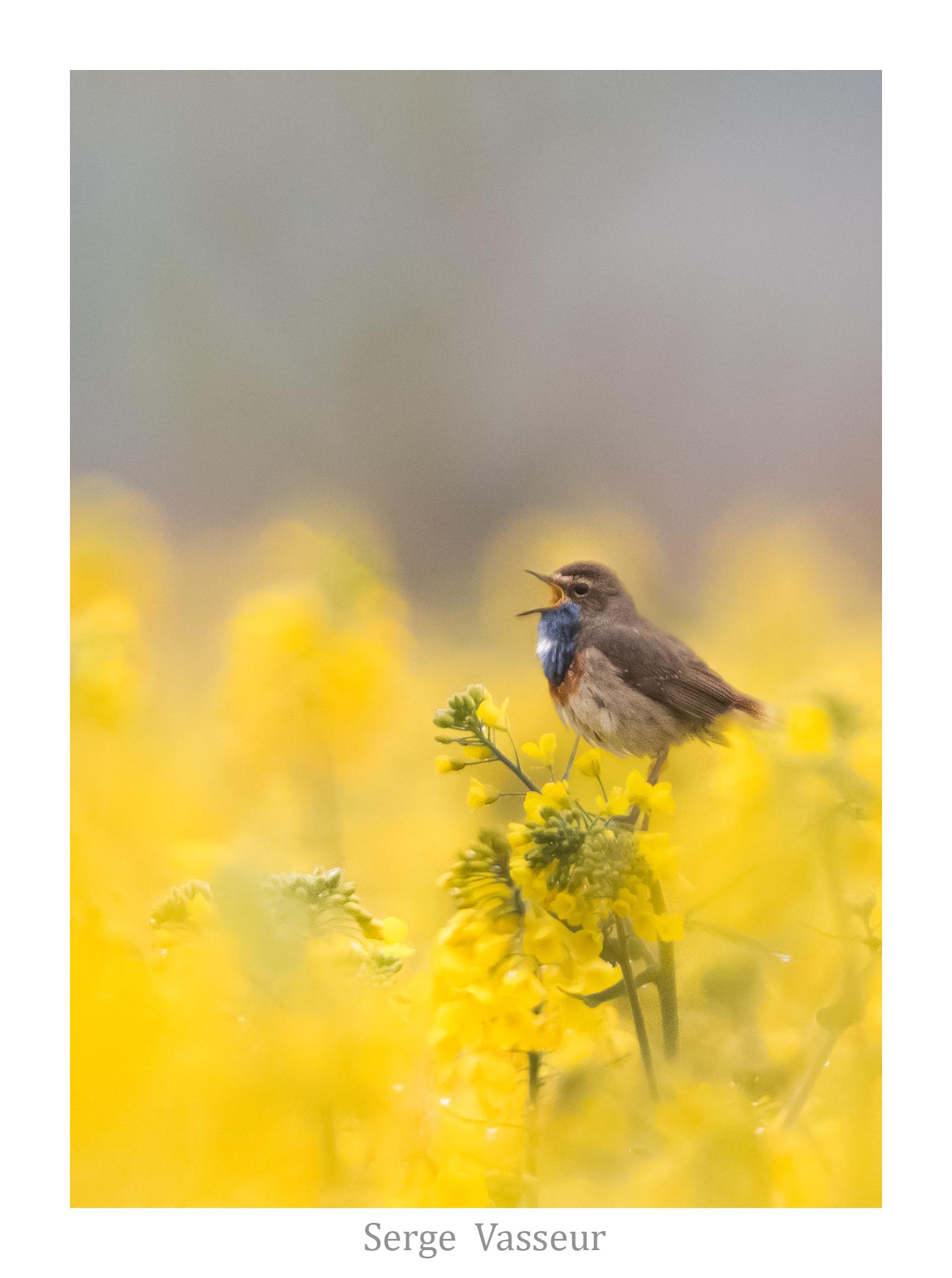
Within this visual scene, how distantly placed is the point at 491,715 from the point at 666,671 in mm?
209

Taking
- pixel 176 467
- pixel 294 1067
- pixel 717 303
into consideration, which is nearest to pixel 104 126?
pixel 176 467

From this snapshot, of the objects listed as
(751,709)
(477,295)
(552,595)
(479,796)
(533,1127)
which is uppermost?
(477,295)

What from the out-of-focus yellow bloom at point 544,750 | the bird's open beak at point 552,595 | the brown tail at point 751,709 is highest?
the bird's open beak at point 552,595

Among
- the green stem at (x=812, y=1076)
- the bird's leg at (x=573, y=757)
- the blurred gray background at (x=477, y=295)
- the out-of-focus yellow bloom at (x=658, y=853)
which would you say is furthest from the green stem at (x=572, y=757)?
the green stem at (x=812, y=1076)

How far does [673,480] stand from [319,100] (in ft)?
1.99

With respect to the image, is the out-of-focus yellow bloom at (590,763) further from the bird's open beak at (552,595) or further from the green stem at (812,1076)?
the green stem at (812,1076)

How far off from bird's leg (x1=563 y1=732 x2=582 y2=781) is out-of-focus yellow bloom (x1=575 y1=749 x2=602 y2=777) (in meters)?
0.04

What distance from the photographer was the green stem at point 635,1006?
3.25 feet

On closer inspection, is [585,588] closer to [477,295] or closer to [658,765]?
[658,765]

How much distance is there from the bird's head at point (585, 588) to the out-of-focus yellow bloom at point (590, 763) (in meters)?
0.16

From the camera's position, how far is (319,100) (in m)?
1.13

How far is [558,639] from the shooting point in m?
1.08

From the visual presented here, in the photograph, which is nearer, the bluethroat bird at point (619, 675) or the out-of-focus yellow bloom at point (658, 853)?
the out-of-focus yellow bloom at point (658, 853)

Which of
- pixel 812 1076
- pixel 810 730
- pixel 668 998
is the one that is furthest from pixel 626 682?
pixel 812 1076
